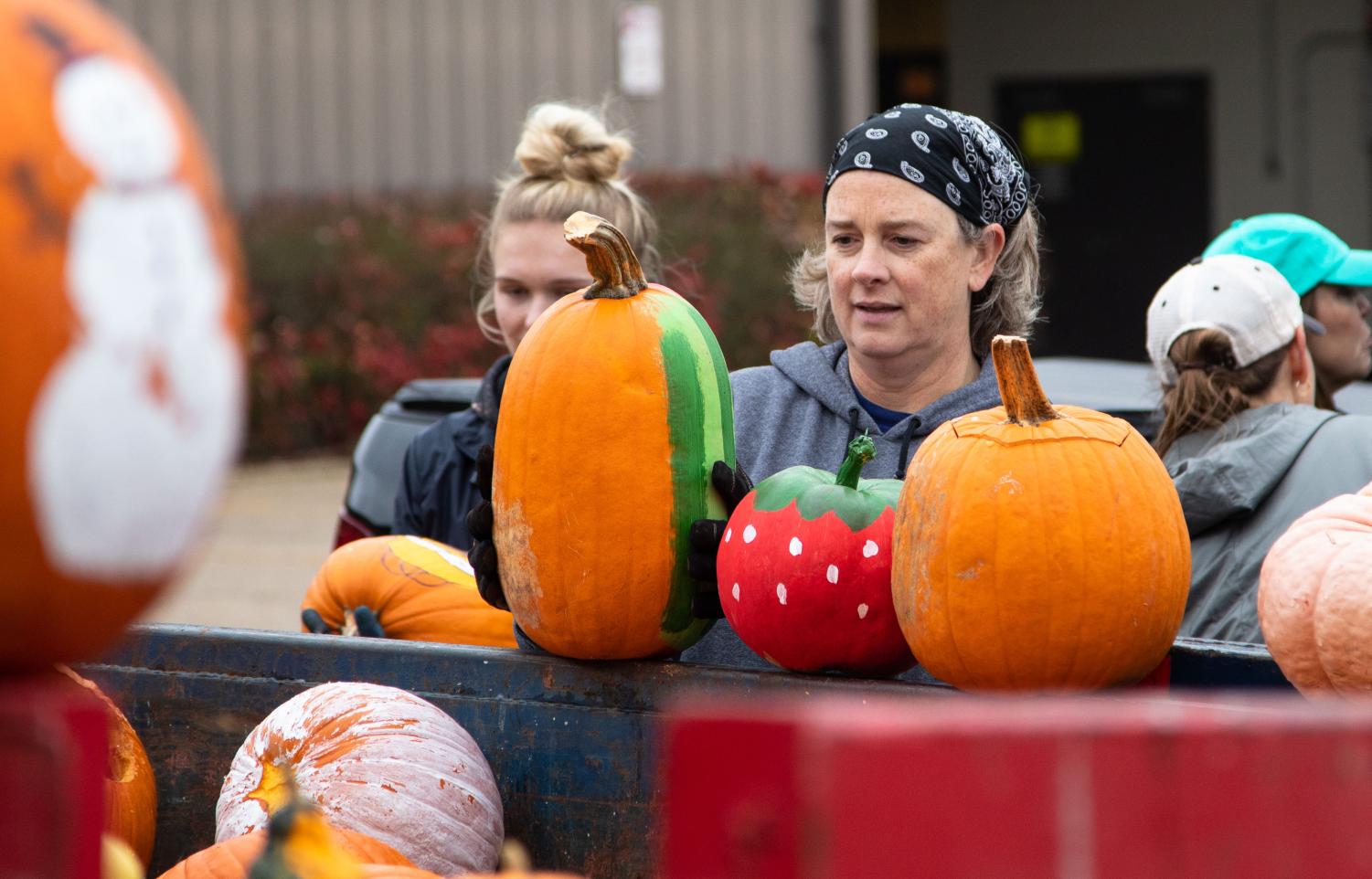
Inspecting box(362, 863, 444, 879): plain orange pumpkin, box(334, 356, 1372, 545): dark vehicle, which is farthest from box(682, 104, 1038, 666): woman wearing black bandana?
box(334, 356, 1372, 545): dark vehicle

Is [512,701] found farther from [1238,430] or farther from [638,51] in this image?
[638,51]

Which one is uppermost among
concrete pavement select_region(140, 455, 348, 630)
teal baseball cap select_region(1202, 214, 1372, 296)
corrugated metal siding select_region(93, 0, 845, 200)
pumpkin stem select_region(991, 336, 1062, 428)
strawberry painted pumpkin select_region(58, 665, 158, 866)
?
corrugated metal siding select_region(93, 0, 845, 200)

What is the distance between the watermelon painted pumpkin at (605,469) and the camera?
2324mm

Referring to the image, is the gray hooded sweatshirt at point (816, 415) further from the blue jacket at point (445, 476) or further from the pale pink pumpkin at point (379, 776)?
the blue jacket at point (445, 476)

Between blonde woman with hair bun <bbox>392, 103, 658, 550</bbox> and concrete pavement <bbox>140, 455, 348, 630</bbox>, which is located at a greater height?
blonde woman with hair bun <bbox>392, 103, 658, 550</bbox>

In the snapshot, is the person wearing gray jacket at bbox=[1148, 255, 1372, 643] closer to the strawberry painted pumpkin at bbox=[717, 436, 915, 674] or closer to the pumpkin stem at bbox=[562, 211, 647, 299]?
the strawberry painted pumpkin at bbox=[717, 436, 915, 674]

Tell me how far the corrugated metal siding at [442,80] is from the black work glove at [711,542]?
9632 mm

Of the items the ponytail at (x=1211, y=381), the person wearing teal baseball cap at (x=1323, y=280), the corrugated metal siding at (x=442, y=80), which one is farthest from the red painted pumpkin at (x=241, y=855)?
the corrugated metal siding at (x=442, y=80)

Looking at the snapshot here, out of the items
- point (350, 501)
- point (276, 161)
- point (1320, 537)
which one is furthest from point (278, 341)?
point (1320, 537)

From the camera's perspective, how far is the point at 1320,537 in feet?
7.01

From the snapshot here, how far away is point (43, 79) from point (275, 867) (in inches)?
24.5

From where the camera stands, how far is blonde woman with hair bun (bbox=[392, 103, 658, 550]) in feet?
12.4

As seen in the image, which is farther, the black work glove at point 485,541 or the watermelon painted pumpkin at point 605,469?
the black work glove at point 485,541

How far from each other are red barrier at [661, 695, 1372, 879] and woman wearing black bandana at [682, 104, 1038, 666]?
5.25ft
